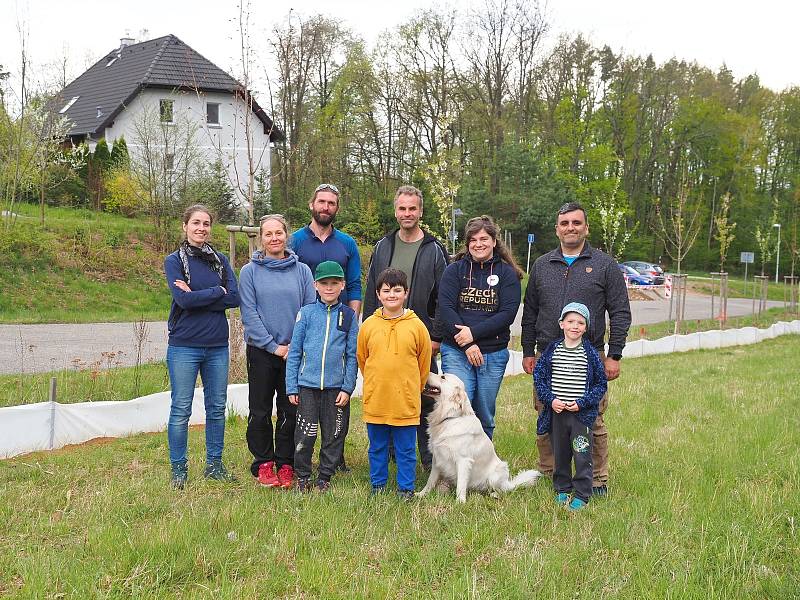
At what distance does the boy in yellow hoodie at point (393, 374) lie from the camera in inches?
186

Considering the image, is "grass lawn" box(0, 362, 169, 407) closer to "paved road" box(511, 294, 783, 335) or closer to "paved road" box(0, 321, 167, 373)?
"paved road" box(0, 321, 167, 373)

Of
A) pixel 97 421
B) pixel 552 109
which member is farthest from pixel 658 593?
pixel 552 109

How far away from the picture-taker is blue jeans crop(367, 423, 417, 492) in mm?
4844

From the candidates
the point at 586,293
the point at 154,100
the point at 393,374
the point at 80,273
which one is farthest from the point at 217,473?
the point at 154,100

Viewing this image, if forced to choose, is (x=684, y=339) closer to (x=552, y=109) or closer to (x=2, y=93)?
(x=2, y=93)

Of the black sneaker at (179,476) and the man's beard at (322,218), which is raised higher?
the man's beard at (322,218)

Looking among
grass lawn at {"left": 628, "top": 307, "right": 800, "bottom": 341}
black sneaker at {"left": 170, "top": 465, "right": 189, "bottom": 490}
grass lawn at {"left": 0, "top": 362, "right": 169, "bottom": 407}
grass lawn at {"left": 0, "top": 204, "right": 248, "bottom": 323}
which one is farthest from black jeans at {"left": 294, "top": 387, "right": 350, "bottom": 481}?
grass lawn at {"left": 628, "top": 307, "right": 800, "bottom": 341}

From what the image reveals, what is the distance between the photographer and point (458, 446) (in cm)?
486

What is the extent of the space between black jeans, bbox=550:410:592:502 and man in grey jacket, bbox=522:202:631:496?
31 cm

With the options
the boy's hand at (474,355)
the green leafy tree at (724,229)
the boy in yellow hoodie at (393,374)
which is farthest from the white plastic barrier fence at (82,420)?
the green leafy tree at (724,229)

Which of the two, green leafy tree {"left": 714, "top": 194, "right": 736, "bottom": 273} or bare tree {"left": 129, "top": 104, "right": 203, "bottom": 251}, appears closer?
bare tree {"left": 129, "top": 104, "right": 203, "bottom": 251}

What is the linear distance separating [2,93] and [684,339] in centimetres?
1914

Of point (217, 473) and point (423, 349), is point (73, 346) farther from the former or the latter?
point (423, 349)

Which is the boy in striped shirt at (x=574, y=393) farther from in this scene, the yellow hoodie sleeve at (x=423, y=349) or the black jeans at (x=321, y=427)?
the black jeans at (x=321, y=427)
